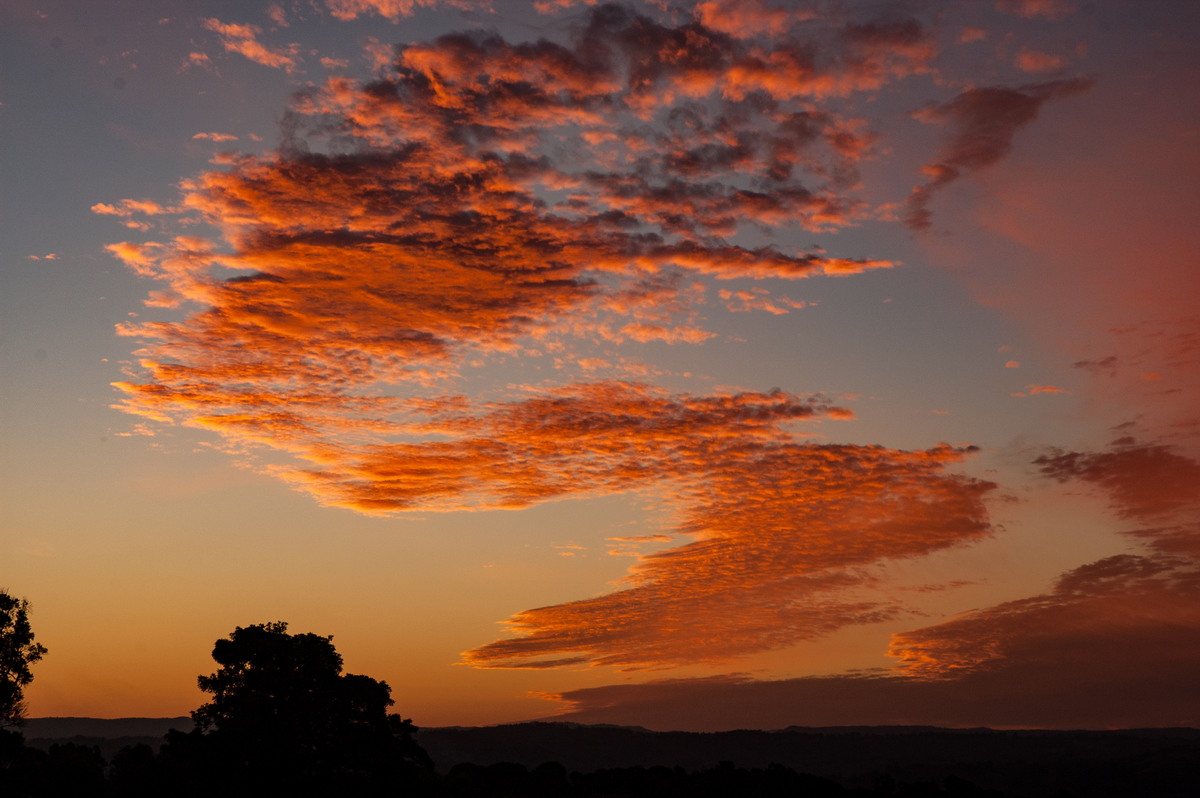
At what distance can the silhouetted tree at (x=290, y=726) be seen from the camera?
51.4 metres

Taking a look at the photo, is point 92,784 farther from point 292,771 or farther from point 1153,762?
point 1153,762

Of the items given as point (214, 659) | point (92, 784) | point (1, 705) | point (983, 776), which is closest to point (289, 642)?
point (214, 659)

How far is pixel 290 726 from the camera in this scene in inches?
2050

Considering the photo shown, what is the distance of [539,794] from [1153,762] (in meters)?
109

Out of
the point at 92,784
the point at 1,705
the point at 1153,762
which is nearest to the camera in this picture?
the point at 1,705

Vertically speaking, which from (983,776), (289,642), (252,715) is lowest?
(983,776)

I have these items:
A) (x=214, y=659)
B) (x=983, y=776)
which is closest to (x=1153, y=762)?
→ (x=983, y=776)

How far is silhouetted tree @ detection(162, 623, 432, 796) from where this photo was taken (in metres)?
51.4

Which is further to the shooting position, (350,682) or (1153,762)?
(1153,762)

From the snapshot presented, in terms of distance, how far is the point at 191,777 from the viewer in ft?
178

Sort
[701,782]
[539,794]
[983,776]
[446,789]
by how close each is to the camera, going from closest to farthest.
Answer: [446,789] < [539,794] < [701,782] < [983,776]

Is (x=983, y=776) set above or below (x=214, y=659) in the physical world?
below

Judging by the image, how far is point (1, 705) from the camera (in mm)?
49844

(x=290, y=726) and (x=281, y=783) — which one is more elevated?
(x=290, y=726)
